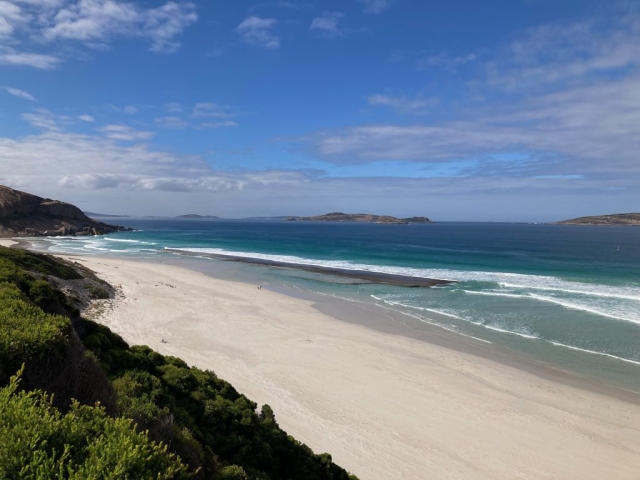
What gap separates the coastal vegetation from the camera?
11.0 feet

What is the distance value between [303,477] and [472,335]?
15530 mm

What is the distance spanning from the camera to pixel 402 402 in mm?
12203

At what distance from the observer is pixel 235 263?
157 feet

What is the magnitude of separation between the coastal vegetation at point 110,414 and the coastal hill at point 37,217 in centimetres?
9322

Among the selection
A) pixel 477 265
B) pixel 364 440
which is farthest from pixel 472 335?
pixel 477 265

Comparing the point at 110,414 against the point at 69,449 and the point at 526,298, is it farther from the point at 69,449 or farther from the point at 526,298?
the point at 526,298

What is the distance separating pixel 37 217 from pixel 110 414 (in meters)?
110

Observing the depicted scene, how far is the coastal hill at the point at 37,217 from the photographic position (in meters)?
83.3

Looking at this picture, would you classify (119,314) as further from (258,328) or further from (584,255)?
(584,255)

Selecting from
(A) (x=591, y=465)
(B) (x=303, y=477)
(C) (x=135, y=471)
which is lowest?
(A) (x=591, y=465)

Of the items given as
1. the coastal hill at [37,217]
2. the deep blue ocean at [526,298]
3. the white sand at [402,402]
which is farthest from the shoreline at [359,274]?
the coastal hill at [37,217]

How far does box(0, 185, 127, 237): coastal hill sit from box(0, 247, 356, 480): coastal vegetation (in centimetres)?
9322

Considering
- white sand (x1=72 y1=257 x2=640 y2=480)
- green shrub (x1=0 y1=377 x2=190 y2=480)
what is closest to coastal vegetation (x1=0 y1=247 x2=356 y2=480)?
green shrub (x1=0 y1=377 x2=190 y2=480)

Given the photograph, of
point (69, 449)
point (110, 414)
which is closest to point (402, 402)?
point (110, 414)
